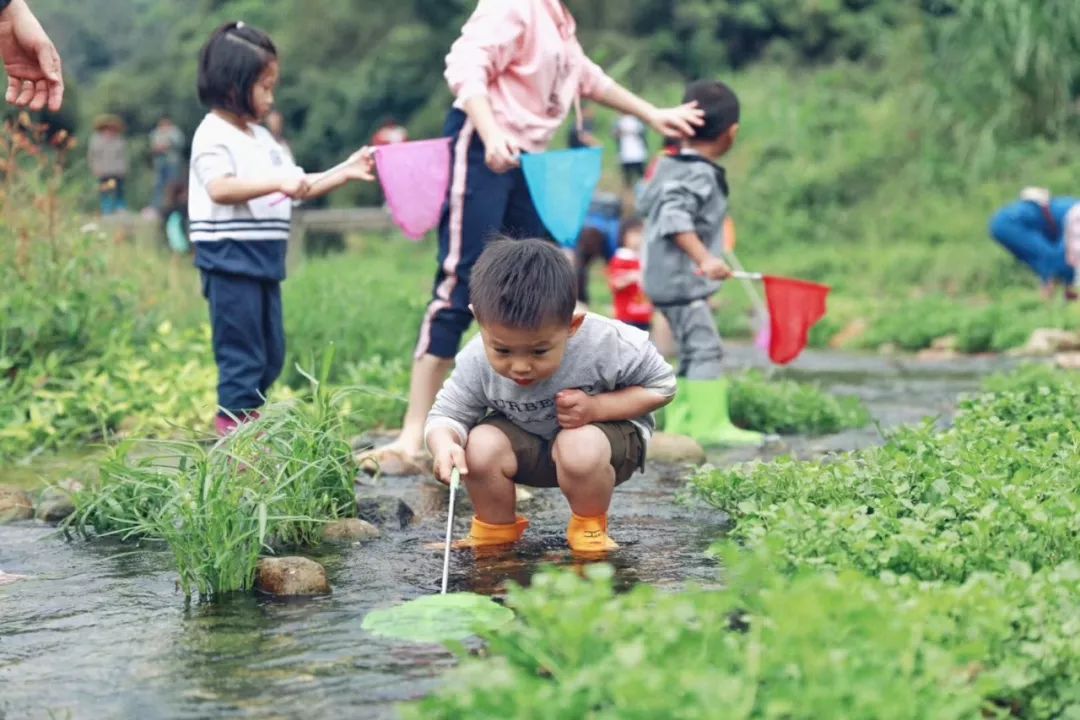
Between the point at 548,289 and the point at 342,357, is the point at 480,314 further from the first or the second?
the point at 342,357

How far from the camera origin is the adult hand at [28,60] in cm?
426

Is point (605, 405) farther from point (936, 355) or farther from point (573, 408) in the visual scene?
point (936, 355)

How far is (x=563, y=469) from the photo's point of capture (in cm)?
413

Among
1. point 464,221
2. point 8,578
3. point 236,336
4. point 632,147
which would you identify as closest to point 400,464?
point 236,336

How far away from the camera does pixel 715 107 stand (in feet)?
21.5

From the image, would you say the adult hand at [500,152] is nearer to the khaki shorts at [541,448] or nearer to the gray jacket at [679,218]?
the khaki shorts at [541,448]

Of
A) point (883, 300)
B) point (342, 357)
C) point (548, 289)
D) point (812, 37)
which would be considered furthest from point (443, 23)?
point (548, 289)

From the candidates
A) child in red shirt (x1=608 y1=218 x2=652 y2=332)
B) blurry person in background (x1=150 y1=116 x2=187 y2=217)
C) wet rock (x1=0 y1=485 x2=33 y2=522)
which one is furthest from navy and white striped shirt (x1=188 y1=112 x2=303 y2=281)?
blurry person in background (x1=150 y1=116 x2=187 y2=217)

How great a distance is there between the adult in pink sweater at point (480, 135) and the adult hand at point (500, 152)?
0.47ft

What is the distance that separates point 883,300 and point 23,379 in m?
8.27

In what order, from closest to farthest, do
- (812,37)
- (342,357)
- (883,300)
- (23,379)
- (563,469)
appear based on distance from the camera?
(563,469), (23,379), (342,357), (883,300), (812,37)

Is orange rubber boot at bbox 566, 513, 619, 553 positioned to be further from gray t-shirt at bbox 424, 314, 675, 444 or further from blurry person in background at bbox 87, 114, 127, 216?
blurry person in background at bbox 87, 114, 127, 216

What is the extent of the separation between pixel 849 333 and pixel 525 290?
8.60 meters

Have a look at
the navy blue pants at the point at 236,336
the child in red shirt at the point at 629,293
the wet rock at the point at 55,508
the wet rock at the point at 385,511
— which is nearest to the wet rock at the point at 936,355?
the child in red shirt at the point at 629,293
